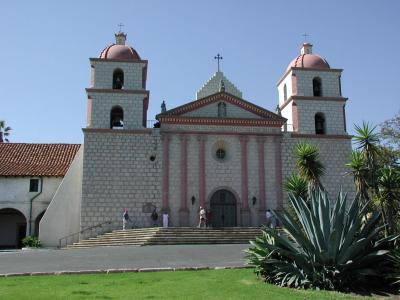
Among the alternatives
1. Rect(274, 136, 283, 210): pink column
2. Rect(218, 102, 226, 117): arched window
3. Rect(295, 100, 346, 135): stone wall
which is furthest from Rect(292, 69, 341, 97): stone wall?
Rect(218, 102, 226, 117): arched window

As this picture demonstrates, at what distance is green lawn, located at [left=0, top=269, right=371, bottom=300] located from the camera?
9.59 m

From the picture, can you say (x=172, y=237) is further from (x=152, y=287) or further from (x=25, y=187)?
(x=152, y=287)

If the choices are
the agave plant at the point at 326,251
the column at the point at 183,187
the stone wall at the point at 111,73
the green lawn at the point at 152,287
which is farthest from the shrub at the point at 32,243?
the agave plant at the point at 326,251

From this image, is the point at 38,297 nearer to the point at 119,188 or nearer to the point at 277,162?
the point at 119,188

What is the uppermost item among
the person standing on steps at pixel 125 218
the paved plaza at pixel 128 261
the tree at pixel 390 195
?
the tree at pixel 390 195

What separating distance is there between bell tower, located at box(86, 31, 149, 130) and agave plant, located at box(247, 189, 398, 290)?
65.1 feet

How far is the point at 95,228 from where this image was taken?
2827cm

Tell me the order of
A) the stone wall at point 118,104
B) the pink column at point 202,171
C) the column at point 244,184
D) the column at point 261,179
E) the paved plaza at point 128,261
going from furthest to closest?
the stone wall at point 118,104 → the column at point 261,179 → the column at point 244,184 → the pink column at point 202,171 → the paved plaza at point 128,261

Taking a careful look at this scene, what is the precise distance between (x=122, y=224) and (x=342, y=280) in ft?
64.1

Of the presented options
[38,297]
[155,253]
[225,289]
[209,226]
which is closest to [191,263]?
[155,253]

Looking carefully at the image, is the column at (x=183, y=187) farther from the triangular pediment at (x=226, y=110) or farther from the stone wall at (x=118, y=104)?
the stone wall at (x=118, y=104)

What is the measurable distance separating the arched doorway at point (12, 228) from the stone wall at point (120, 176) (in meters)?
8.34

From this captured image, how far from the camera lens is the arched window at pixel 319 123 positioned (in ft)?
107

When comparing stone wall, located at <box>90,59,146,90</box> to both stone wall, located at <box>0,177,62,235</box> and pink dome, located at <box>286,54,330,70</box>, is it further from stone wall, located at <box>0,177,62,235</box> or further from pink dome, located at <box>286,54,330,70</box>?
pink dome, located at <box>286,54,330,70</box>
